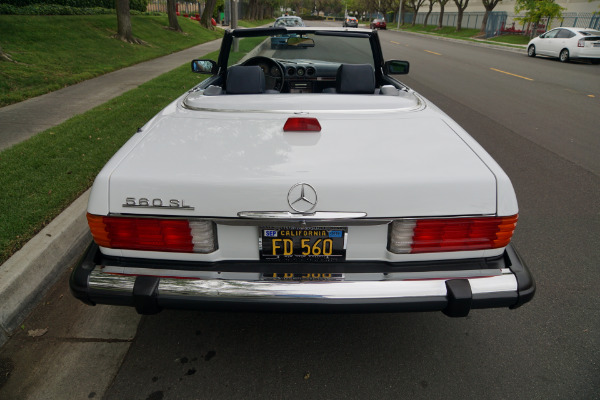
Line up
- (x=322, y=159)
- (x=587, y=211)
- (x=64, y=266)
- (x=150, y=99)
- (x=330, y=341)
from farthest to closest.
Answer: (x=150, y=99) → (x=587, y=211) → (x=64, y=266) → (x=330, y=341) → (x=322, y=159)

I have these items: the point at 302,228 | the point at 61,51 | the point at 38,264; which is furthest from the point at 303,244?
the point at 61,51

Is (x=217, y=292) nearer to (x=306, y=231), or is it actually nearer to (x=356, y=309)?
(x=306, y=231)

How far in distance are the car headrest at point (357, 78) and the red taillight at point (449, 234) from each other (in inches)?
67.9

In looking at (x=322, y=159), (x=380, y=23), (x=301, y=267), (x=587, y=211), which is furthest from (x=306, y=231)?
(x=380, y=23)

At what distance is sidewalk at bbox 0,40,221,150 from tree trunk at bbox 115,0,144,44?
467 cm

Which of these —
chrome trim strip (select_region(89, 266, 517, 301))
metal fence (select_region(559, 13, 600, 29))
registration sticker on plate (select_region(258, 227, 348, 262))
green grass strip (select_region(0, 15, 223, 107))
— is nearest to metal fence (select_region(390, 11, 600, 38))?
metal fence (select_region(559, 13, 600, 29))

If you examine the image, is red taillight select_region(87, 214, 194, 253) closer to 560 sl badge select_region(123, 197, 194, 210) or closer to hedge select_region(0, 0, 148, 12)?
560 sl badge select_region(123, 197, 194, 210)

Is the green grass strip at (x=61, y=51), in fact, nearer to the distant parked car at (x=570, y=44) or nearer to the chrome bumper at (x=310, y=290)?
the chrome bumper at (x=310, y=290)

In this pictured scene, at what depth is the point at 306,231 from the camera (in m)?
2.02

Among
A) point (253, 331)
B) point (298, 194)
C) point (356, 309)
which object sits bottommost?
point (253, 331)

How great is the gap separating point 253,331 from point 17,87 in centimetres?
834

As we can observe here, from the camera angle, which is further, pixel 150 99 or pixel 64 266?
pixel 150 99

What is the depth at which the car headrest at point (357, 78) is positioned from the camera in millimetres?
3393

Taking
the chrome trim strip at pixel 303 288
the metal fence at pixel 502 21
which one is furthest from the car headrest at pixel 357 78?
the metal fence at pixel 502 21
